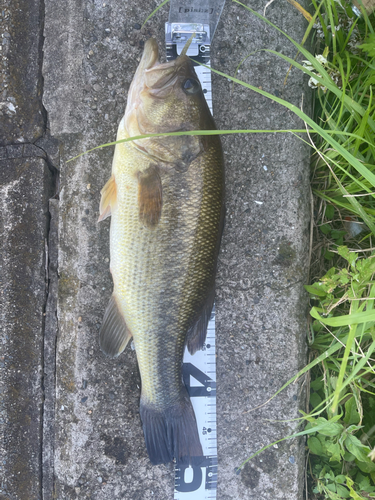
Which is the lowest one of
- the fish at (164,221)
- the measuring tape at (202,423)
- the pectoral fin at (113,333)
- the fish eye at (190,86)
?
the measuring tape at (202,423)

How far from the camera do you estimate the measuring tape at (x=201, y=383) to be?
81.2 inches

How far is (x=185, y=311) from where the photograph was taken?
5.93 feet

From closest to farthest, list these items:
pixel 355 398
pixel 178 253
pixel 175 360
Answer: pixel 178 253, pixel 175 360, pixel 355 398

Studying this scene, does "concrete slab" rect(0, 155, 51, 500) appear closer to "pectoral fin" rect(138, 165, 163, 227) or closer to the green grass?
"pectoral fin" rect(138, 165, 163, 227)

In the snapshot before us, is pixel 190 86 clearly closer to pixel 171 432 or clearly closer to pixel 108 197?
pixel 108 197

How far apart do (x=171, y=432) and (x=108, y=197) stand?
1.35 metres

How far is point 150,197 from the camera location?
1697 mm

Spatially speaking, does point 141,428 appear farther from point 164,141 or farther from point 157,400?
point 164,141

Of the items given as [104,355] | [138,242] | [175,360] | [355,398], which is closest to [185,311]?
[175,360]

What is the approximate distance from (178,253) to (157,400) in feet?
2.77

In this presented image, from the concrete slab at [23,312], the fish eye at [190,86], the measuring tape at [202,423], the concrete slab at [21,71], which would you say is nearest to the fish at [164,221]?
the fish eye at [190,86]

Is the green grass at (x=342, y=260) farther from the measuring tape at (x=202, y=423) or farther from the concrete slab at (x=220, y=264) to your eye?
the measuring tape at (x=202, y=423)

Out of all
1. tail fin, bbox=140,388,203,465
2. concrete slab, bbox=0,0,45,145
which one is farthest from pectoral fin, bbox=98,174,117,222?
tail fin, bbox=140,388,203,465

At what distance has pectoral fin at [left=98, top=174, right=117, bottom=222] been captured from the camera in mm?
1851
